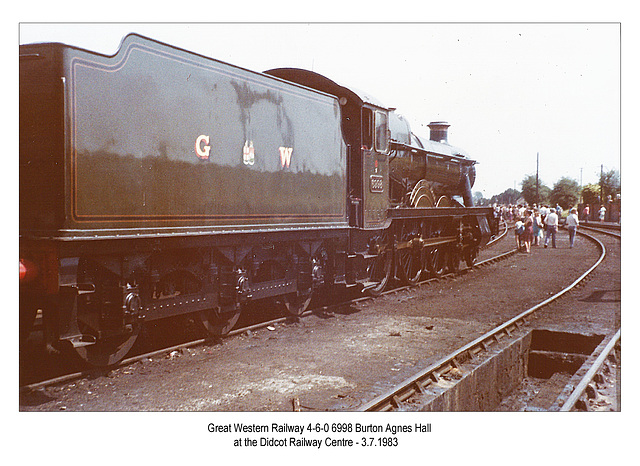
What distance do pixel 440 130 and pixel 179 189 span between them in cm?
1076

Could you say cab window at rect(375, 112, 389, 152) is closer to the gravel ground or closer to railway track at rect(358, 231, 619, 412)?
the gravel ground

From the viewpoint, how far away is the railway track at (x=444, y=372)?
4941 millimetres

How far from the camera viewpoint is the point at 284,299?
8.33m

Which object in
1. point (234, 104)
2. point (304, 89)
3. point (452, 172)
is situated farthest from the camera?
point (452, 172)

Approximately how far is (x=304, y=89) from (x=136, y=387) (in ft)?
14.9

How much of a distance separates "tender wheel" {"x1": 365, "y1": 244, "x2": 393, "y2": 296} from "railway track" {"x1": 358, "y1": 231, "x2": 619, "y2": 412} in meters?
2.60

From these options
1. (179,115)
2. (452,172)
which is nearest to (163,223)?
(179,115)

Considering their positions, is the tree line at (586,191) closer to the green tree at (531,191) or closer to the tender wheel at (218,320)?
the green tree at (531,191)

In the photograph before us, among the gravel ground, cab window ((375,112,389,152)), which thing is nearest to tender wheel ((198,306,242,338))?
the gravel ground

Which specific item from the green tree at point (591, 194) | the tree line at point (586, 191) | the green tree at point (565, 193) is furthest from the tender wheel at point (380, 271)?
the green tree at point (565, 193)

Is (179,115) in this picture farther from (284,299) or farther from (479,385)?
(479,385)

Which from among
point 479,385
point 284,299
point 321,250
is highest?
point 321,250

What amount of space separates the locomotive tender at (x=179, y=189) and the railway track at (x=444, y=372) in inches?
97.0

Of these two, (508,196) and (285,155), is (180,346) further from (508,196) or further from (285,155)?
(508,196)
